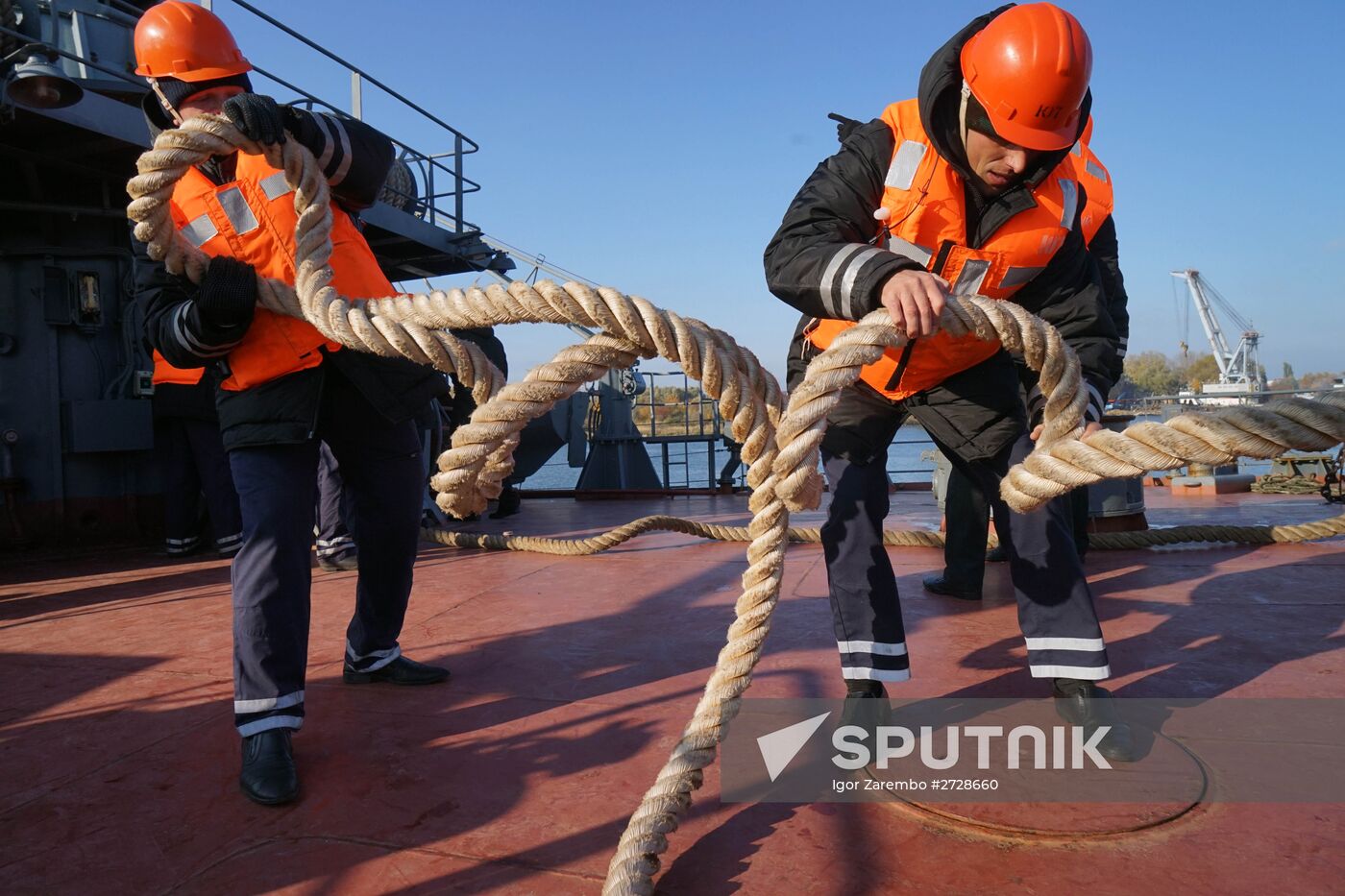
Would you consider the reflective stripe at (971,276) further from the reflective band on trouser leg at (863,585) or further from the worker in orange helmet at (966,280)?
the reflective band on trouser leg at (863,585)

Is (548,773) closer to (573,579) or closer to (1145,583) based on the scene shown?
(573,579)

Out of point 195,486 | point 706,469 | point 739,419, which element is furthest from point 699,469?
point 739,419

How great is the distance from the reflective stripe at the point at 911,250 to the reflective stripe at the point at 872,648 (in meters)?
0.96

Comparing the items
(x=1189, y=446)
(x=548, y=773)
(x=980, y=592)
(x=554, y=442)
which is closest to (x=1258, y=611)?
(x=980, y=592)

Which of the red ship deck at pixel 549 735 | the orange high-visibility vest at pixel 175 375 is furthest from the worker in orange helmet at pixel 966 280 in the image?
the orange high-visibility vest at pixel 175 375

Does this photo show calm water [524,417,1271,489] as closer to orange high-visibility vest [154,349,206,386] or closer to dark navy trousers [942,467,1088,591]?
dark navy trousers [942,467,1088,591]

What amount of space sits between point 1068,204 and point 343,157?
1.89 meters

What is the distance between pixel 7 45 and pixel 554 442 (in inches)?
218

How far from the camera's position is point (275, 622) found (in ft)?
6.48

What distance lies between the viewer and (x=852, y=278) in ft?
5.21

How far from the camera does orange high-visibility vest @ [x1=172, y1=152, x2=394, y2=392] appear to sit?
2.01 meters

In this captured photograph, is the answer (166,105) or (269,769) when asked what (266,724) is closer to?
(269,769)

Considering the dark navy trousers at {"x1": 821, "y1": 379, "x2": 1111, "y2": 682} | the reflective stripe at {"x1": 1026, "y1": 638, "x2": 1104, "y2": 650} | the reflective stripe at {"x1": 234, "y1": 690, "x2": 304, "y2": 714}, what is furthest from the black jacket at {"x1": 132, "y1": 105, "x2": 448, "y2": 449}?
the reflective stripe at {"x1": 1026, "y1": 638, "x2": 1104, "y2": 650}

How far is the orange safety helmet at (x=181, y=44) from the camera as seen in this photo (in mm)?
2012
